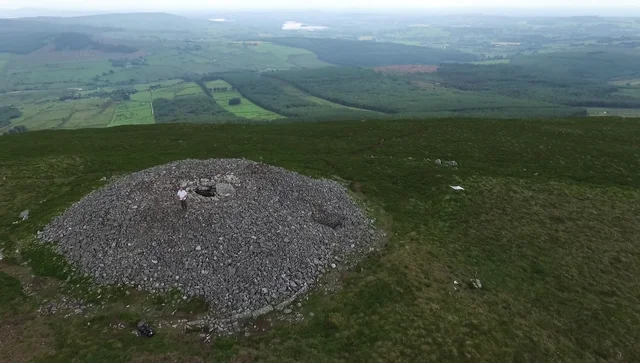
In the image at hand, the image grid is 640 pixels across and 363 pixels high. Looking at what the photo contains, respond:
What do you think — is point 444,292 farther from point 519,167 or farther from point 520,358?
point 519,167

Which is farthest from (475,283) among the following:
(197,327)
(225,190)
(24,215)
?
(24,215)

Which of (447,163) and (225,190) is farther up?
(225,190)

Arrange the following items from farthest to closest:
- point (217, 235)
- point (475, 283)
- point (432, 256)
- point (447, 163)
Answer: point (447, 163) < point (432, 256) < point (217, 235) < point (475, 283)

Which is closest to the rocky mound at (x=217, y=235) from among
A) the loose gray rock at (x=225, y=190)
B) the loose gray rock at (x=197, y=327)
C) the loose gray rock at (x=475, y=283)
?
the loose gray rock at (x=225, y=190)

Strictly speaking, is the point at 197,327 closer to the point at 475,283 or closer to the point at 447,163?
the point at 475,283

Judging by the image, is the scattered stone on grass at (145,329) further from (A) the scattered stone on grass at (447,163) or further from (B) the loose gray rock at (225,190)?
(A) the scattered stone on grass at (447,163)

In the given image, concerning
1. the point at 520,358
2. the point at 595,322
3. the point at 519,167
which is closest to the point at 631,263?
the point at 595,322

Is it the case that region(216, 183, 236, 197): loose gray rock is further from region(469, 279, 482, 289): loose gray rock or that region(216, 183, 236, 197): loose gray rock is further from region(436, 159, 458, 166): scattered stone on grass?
region(436, 159, 458, 166): scattered stone on grass
